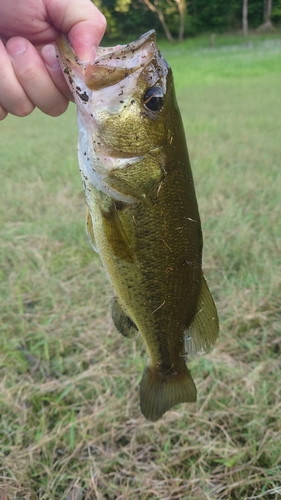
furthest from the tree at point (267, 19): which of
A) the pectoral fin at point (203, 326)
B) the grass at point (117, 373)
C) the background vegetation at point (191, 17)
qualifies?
the pectoral fin at point (203, 326)

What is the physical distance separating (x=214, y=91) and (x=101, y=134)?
9.92m

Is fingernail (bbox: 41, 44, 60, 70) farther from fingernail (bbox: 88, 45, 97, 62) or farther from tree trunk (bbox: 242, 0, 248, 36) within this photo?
tree trunk (bbox: 242, 0, 248, 36)

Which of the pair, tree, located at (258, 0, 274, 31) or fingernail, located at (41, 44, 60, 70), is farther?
tree, located at (258, 0, 274, 31)

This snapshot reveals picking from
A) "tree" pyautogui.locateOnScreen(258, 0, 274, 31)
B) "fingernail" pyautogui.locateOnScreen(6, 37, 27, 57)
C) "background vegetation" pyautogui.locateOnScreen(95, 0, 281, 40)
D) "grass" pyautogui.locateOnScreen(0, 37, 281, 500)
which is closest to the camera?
"fingernail" pyautogui.locateOnScreen(6, 37, 27, 57)

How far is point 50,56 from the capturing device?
133 cm

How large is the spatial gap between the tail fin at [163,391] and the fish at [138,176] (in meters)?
0.23

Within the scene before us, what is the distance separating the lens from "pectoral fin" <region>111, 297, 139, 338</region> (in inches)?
54.7

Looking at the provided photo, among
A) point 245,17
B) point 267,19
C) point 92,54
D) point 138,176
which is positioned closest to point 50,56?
point 92,54

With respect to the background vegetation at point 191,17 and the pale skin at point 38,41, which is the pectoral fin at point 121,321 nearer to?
the pale skin at point 38,41

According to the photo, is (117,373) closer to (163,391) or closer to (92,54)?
(163,391)

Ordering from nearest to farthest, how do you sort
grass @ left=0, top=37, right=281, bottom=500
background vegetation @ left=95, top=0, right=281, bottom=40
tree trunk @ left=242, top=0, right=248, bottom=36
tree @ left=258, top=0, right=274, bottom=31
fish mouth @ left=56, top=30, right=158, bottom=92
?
fish mouth @ left=56, top=30, right=158, bottom=92 → grass @ left=0, top=37, right=281, bottom=500 → tree @ left=258, top=0, right=274, bottom=31 → tree trunk @ left=242, top=0, right=248, bottom=36 → background vegetation @ left=95, top=0, right=281, bottom=40

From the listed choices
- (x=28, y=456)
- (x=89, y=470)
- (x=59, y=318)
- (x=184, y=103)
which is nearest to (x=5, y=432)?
(x=28, y=456)

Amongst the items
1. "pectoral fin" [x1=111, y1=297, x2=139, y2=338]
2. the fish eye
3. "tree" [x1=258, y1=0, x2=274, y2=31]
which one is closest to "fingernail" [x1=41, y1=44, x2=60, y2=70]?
the fish eye

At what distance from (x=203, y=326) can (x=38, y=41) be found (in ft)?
3.62
